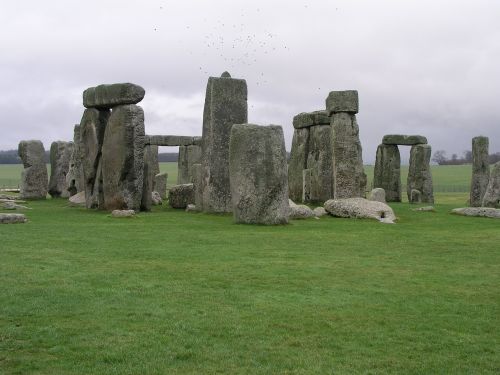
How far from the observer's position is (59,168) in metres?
27.4

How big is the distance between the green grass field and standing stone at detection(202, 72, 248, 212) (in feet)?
19.9

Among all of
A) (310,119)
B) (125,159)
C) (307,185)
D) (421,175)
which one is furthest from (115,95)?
(421,175)

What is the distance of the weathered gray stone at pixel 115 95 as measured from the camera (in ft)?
59.1

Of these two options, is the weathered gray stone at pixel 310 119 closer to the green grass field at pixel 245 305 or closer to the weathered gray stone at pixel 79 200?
the weathered gray stone at pixel 79 200

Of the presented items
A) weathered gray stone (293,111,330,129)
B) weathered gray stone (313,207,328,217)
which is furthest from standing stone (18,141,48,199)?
weathered gray stone (313,207,328,217)

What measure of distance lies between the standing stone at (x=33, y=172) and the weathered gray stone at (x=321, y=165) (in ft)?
33.2

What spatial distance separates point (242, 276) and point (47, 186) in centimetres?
2021

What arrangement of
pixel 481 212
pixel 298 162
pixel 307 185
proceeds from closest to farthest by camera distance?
1. pixel 481 212
2. pixel 307 185
3. pixel 298 162

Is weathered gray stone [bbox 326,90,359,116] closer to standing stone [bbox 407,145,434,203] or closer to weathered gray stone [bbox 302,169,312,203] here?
weathered gray stone [bbox 302,169,312,203]

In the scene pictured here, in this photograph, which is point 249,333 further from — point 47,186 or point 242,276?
point 47,186

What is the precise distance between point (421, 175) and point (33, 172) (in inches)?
609

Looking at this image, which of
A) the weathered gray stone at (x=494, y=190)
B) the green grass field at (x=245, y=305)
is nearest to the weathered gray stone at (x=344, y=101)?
the weathered gray stone at (x=494, y=190)

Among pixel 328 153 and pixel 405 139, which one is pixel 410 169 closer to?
pixel 405 139

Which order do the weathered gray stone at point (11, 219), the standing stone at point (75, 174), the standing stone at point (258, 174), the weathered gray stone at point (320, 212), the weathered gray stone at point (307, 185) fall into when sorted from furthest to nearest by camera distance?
the standing stone at point (75, 174), the weathered gray stone at point (307, 185), the weathered gray stone at point (320, 212), the standing stone at point (258, 174), the weathered gray stone at point (11, 219)
